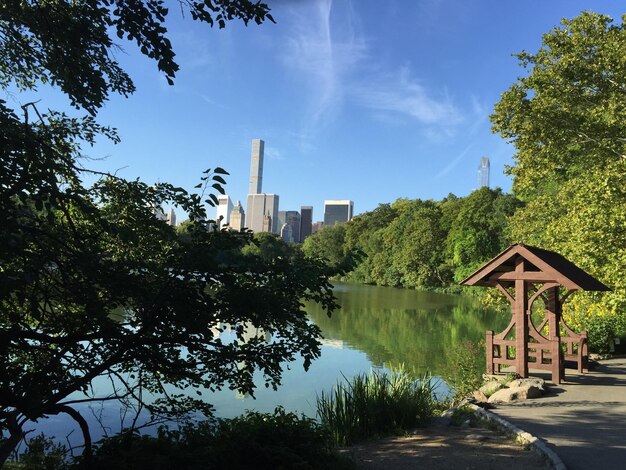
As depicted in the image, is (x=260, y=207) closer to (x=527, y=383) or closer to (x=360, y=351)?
(x=360, y=351)

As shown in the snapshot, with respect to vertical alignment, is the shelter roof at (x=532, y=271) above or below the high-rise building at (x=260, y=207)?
below

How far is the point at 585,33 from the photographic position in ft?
40.2

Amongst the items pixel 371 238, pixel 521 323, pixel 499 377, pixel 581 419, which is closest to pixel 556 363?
pixel 521 323

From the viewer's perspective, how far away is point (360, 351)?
51.4 feet

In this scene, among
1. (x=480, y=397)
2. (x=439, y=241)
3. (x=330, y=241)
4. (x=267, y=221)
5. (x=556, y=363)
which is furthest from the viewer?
(x=267, y=221)

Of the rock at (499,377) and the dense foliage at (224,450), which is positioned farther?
the rock at (499,377)

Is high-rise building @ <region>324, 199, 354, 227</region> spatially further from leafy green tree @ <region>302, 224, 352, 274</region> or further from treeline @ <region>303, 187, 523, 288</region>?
treeline @ <region>303, 187, 523, 288</region>

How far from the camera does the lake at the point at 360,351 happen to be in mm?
8711

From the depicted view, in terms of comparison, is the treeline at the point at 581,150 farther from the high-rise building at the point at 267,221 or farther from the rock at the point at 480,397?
the high-rise building at the point at 267,221

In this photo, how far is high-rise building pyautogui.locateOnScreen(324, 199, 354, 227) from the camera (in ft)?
603

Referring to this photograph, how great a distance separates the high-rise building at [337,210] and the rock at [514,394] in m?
174

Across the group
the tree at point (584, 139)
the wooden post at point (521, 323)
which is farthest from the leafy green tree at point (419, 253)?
the wooden post at point (521, 323)

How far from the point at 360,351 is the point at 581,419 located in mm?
9353

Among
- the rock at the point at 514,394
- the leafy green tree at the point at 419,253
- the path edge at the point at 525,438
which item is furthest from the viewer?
the leafy green tree at the point at 419,253
